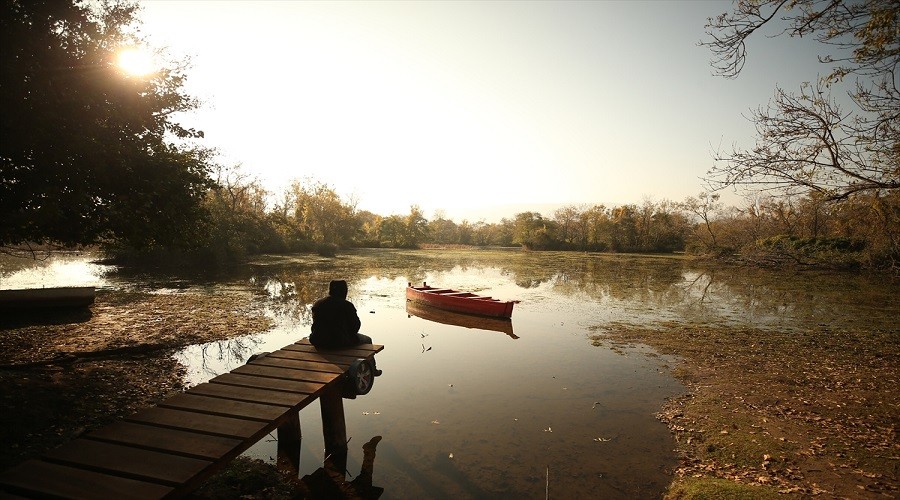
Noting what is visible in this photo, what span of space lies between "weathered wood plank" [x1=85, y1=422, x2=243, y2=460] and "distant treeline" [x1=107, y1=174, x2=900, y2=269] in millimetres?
8827

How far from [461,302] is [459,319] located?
30.4 inches

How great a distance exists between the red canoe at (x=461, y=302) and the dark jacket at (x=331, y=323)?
32.0 ft

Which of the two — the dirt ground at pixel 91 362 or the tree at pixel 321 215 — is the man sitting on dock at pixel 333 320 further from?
the tree at pixel 321 215

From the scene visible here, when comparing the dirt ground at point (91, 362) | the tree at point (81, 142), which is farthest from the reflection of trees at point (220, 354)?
the tree at point (81, 142)

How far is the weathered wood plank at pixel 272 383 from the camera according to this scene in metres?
5.32

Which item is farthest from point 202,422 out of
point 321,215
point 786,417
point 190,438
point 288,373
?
point 321,215

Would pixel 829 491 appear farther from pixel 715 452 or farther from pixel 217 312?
pixel 217 312

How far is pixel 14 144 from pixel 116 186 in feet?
5.62

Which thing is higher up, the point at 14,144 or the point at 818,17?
the point at 818,17

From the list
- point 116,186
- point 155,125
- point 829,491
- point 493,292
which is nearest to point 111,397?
point 116,186

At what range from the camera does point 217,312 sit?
1452cm

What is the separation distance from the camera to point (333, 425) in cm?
627

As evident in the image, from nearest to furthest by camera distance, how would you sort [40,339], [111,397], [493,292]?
[111,397] < [40,339] < [493,292]

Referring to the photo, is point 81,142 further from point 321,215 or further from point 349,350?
point 321,215
